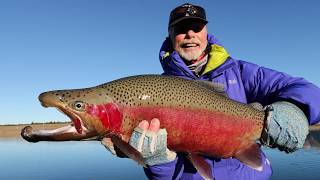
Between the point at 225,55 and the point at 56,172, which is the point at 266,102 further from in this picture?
the point at 56,172

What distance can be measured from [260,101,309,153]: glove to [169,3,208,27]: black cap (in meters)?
1.62

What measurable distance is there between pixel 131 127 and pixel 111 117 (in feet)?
0.63

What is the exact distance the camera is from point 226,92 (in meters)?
4.50

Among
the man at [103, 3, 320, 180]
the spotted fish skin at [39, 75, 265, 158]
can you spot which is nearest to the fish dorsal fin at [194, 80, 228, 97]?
the spotted fish skin at [39, 75, 265, 158]

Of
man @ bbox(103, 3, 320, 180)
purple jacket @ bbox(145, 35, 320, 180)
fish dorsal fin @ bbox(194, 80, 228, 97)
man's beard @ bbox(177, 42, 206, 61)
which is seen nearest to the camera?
man @ bbox(103, 3, 320, 180)

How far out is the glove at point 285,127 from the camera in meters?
3.72

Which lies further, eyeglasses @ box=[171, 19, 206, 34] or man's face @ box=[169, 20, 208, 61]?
eyeglasses @ box=[171, 19, 206, 34]

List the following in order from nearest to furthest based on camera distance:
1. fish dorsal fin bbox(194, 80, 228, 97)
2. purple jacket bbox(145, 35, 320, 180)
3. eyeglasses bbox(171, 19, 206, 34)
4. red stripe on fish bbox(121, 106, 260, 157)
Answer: red stripe on fish bbox(121, 106, 260, 157), purple jacket bbox(145, 35, 320, 180), fish dorsal fin bbox(194, 80, 228, 97), eyeglasses bbox(171, 19, 206, 34)

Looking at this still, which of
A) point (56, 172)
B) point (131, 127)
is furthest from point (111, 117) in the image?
point (56, 172)

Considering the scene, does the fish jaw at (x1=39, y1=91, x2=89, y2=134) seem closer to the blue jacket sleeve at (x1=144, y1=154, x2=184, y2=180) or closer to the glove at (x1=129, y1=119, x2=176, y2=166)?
the glove at (x1=129, y1=119, x2=176, y2=166)

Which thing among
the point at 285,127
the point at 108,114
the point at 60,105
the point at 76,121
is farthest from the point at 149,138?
the point at 285,127

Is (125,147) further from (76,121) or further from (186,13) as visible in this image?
(186,13)

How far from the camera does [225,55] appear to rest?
15.6ft

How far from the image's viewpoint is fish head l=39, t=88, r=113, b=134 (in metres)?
3.56
